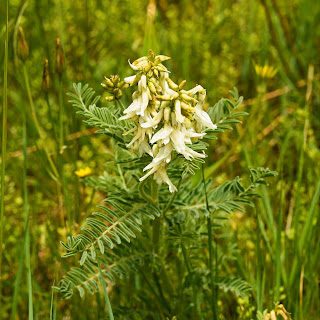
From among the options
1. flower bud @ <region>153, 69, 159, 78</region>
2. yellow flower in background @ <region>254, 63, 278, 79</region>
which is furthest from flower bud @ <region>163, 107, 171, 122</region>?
yellow flower in background @ <region>254, 63, 278, 79</region>

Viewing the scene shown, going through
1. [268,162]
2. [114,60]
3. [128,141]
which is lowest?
[128,141]

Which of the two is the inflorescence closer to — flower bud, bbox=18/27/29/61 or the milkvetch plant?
the milkvetch plant

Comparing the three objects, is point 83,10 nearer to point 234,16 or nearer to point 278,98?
point 234,16

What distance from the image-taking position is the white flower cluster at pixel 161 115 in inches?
50.6

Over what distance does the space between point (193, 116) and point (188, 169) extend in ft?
0.46

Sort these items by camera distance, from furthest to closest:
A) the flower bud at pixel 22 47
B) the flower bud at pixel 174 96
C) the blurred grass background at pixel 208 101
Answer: the flower bud at pixel 22 47
the blurred grass background at pixel 208 101
the flower bud at pixel 174 96

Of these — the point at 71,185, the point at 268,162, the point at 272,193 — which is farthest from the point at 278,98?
the point at 71,185

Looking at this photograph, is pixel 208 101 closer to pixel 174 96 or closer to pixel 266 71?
pixel 266 71

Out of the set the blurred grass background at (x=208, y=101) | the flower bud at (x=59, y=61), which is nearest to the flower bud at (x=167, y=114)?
the blurred grass background at (x=208, y=101)

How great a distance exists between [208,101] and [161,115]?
1634 millimetres

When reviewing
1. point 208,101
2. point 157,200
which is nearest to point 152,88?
point 157,200

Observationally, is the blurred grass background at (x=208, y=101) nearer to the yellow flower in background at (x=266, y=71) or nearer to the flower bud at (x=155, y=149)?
the yellow flower in background at (x=266, y=71)

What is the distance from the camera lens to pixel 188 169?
4.60 ft

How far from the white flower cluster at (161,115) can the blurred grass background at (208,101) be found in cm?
55
